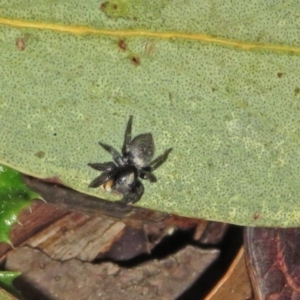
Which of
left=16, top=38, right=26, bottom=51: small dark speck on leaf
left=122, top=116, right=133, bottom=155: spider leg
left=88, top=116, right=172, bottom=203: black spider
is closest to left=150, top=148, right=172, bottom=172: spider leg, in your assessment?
left=88, top=116, right=172, bottom=203: black spider

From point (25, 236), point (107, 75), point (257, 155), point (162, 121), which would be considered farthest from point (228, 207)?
point (25, 236)

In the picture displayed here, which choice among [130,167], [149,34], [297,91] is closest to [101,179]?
[130,167]

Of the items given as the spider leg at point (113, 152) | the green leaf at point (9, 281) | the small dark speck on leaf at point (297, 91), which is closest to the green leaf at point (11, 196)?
the green leaf at point (9, 281)

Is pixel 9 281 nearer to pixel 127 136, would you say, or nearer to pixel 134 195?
pixel 134 195

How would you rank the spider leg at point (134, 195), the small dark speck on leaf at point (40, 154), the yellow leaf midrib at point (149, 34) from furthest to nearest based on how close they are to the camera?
the spider leg at point (134, 195), the small dark speck on leaf at point (40, 154), the yellow leaf midrib at point (149, 34)

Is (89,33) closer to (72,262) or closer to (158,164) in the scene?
(158,164)

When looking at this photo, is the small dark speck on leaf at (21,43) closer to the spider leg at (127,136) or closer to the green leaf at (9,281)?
the spider leg at (127,136)

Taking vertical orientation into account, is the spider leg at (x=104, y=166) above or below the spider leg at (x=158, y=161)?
below

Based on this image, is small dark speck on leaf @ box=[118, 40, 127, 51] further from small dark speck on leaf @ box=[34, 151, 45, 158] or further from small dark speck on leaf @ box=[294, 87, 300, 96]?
small dark speck on leaf @ box=[294, 87, 300, 96]
